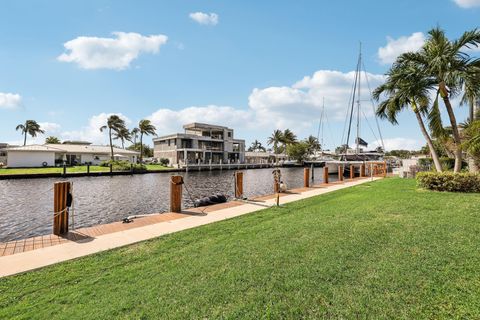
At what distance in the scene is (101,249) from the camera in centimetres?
600

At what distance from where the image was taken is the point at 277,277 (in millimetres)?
4180

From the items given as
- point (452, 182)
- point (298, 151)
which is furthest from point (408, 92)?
point (298, 151)

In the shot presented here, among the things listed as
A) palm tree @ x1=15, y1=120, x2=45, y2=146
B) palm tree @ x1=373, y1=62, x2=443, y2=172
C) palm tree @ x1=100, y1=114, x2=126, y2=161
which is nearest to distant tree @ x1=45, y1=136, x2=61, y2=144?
palm tree @ x1=15, y1=120, x2=45, y2=146

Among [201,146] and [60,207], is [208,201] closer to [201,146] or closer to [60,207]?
[60,207]

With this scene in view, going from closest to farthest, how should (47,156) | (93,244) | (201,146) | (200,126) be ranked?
(93,244), (47,156), (201,146), (200,126)

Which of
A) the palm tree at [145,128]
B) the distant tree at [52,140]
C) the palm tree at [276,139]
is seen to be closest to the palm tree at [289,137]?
the palm tree at [276,139]

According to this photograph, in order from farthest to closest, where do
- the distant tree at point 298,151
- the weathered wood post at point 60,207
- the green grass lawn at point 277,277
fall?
1. the distant tree at point 298,151
2. the weathered wood post at point 60,207
3. the green grass lawn at point 277,277

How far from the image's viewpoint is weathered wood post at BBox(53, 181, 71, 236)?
7254 mm

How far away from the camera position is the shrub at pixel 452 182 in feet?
36.8

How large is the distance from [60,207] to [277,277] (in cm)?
659

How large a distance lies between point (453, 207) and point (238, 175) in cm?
879

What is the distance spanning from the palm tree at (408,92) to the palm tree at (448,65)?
0.43m

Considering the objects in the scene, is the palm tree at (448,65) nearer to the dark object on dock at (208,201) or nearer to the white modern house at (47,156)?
the dark object on dock at (208,201)

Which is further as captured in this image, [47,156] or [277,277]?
[47,156]
